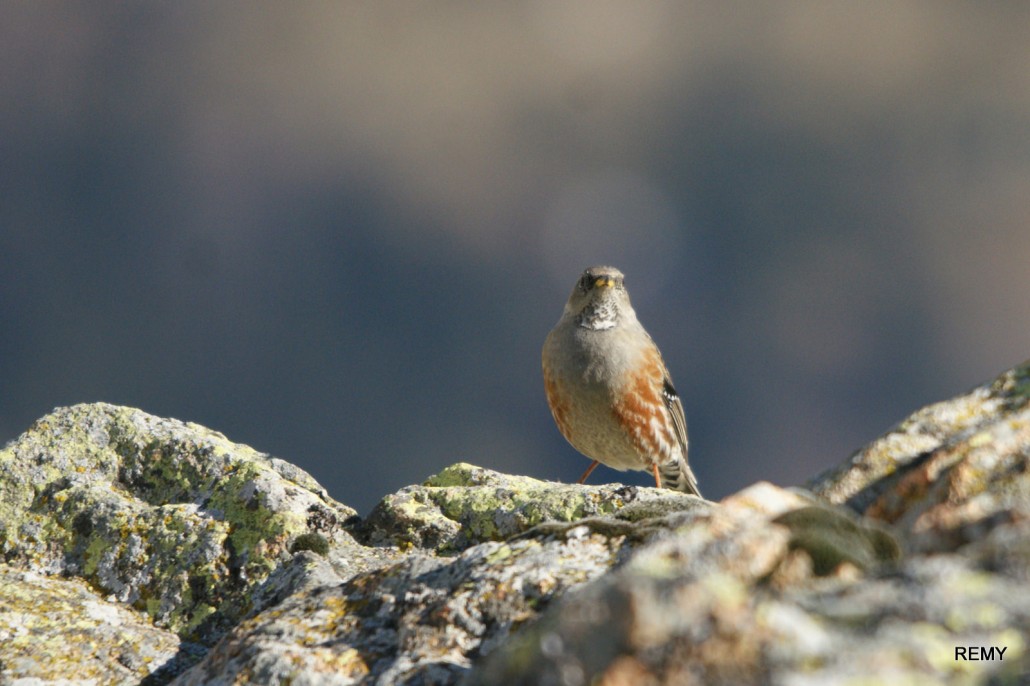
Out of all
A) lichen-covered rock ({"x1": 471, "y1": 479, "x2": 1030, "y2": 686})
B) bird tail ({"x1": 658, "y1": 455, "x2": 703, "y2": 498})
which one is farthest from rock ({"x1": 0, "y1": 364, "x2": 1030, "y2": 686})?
bird tail ({"x1": 658, "y1": 455, "x2": 703, "y2": 498})

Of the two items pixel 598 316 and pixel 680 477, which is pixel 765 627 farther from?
pixel 680 477

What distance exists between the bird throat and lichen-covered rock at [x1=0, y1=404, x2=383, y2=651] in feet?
15.4

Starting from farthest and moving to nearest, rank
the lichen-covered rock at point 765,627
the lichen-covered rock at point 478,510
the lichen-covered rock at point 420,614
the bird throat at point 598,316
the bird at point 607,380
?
the bird throat at point 598,316 < the bird at point 607,380 < the lichen-covered rock at point 478,510 < the lichen-covered rock at point 420,614 < the lichen-covered rock at point 765,627

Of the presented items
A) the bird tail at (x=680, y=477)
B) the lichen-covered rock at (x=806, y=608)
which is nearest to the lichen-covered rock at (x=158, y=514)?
the lichen-covered rock at (x=806, y=608)

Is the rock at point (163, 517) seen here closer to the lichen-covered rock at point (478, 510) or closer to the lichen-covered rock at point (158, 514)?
the lichen-covered rock at point (158, 514)

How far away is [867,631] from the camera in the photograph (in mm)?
2041

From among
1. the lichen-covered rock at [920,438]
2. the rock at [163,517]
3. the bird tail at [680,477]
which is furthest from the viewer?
the bird tail at [680,477]

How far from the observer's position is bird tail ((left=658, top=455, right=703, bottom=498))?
1165 centimetres

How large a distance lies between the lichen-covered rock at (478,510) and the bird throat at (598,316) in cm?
438

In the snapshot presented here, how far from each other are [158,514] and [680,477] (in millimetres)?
7210

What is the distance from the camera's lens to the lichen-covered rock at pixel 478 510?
19.4 ft

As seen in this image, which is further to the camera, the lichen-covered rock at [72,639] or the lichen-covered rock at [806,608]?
the lichen-covered rock at [72,639]

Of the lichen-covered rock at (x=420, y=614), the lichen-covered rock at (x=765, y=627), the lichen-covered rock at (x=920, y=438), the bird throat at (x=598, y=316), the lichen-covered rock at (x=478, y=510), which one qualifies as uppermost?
the bird throat at (x=598, y=316)

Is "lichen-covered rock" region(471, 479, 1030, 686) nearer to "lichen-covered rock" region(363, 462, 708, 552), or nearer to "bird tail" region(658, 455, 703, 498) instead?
"lichen-covered rock" region(363, 462, 708, 552)
